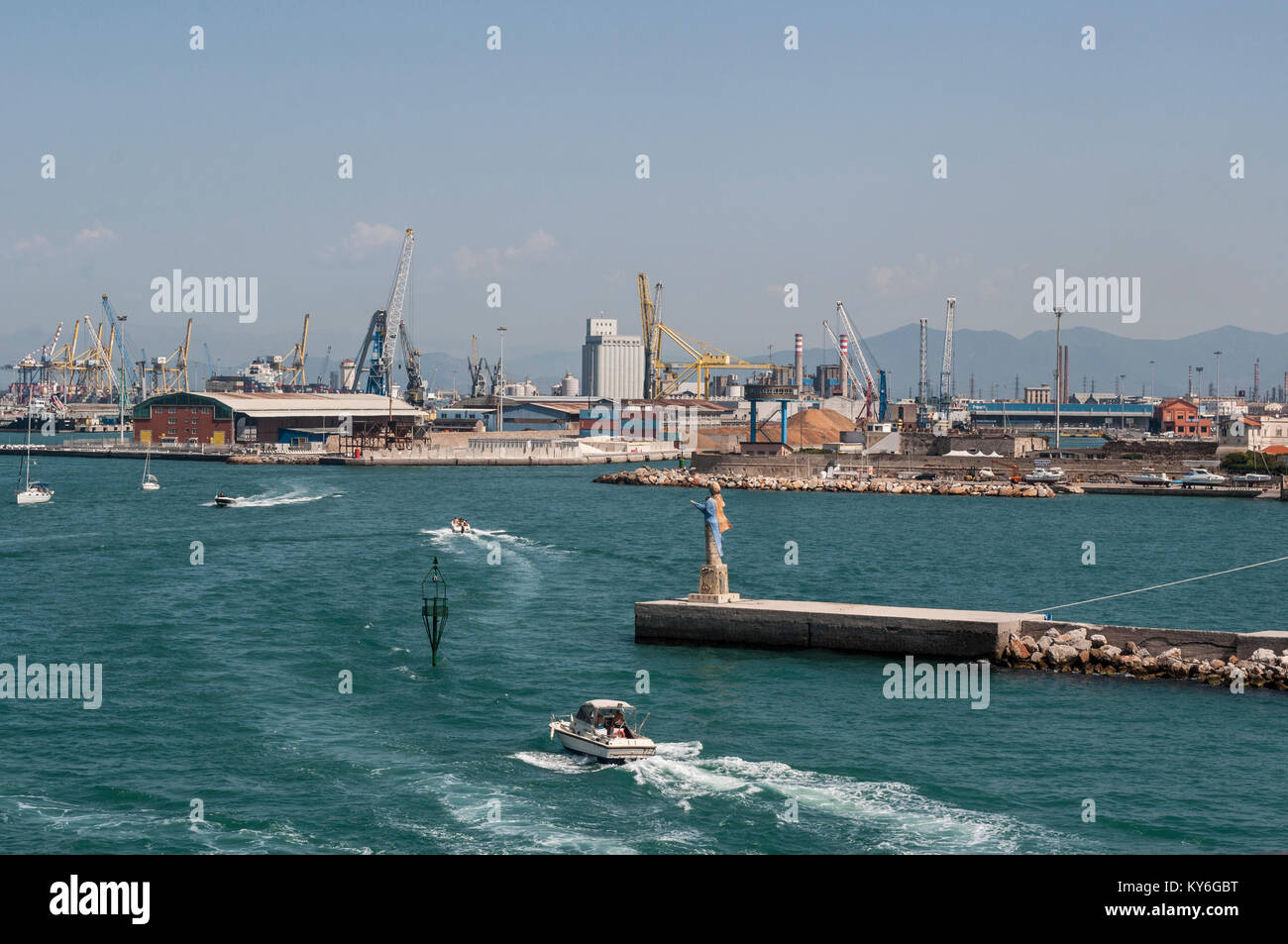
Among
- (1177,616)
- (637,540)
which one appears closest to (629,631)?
(1177,616)

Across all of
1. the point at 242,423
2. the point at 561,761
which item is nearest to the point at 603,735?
the point at 561,761

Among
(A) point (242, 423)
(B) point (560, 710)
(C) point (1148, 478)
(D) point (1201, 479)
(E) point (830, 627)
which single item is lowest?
(B) point (560, 710)

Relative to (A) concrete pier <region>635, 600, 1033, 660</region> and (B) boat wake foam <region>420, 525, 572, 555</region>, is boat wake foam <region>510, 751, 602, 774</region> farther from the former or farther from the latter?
(B) boat wake foam <region>420, 525, 572, 555</region>

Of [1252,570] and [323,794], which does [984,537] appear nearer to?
[1252,570]

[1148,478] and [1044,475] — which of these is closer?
[1148,478]

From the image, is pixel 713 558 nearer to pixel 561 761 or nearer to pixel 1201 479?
pixel 561 761

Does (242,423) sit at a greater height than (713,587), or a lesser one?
greater
